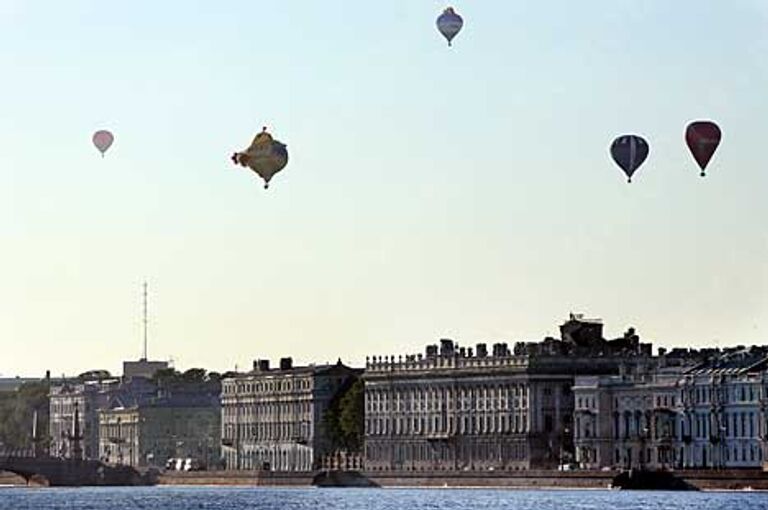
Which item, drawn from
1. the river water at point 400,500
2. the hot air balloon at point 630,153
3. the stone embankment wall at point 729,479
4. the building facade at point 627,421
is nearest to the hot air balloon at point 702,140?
the hot air balloon at point 630,153

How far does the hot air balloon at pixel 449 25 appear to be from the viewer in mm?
114000

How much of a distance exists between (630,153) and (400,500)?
51.4m

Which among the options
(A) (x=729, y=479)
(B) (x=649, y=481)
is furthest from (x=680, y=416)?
(A) (x=729, y=479)

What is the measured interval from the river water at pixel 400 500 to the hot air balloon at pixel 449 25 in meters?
29.6

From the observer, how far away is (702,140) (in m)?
118

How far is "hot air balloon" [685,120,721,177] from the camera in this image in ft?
385

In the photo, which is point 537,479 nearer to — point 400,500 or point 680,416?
point 680,416

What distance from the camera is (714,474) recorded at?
567ft

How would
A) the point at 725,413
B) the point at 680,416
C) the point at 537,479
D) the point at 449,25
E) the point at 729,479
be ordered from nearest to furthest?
the point at 449,25 → the point at 729,479 → the point at 725,413 → the point at 680,416 → the point at 537,479

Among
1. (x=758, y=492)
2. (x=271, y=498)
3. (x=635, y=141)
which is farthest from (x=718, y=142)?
(x=271, y=498)

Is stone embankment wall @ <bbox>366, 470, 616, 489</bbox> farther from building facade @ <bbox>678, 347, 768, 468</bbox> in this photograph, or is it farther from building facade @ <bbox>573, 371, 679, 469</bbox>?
building facade @ <bbox>678, 347, 768, 468</bbox>

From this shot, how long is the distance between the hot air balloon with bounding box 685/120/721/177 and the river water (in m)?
22.4

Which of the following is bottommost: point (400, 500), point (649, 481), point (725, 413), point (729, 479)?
point (400, 500)

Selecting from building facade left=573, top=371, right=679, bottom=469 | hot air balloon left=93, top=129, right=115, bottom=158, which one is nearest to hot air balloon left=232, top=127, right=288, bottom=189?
hot air balloon left=93, top=129, right=115, bottom=158
